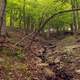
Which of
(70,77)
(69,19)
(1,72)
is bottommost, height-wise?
(70,77)

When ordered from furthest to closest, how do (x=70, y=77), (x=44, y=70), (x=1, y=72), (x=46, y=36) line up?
(x=46, y=36), (x=70, y=77), (x=44, y=70), (x=1, y=72)

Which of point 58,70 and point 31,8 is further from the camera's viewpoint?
point 31,8

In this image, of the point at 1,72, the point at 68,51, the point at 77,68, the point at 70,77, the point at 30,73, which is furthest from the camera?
the point at 68,51

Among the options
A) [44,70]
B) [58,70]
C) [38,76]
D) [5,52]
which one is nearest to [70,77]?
[58,70]

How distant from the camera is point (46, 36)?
3912 cm

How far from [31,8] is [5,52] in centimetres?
2406

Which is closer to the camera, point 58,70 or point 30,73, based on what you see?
point 30,73

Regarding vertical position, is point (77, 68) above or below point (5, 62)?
below

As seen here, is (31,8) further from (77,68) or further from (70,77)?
(70,77)

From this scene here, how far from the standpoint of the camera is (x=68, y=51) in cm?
2041

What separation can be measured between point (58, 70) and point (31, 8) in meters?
22.9

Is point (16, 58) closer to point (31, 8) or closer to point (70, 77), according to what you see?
point (70, 77)

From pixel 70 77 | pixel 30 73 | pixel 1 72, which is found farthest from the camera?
pixel 70 77

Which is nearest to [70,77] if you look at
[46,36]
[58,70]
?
[58,70]
